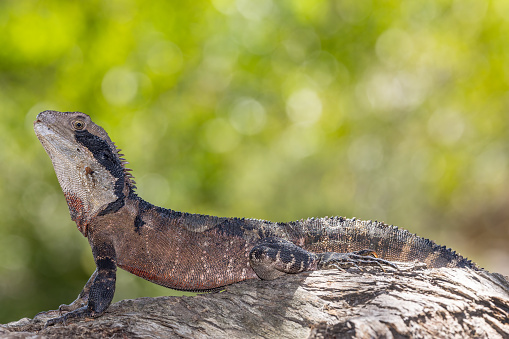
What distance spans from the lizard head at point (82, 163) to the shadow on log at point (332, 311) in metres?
1.47

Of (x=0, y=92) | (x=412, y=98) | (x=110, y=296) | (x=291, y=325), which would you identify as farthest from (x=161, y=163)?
(x=291, y=325)

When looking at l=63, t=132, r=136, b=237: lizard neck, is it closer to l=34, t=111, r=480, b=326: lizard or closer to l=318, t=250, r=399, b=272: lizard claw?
l=34, t=111, r=480, b=326: lizard

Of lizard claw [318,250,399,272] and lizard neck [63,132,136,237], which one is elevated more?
lizard neck [63,132,136,237]

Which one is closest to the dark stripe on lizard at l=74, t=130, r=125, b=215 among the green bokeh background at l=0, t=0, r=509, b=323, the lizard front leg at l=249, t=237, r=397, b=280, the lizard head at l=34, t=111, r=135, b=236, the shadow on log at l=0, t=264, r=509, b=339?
the lizard head at l=34, t=111, r=135, b=236

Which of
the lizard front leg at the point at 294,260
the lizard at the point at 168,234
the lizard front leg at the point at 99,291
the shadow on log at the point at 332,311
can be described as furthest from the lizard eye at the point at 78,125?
the lizard front leg at the point at 294,260

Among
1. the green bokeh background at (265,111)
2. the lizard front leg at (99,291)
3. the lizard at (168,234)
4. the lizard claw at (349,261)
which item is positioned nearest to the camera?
the lizard front leg at (99,291)

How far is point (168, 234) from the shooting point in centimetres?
620

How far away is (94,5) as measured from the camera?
52.7 ft

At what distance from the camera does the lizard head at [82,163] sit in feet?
19.7

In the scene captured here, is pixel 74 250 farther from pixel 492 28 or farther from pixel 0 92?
pixel 492 28

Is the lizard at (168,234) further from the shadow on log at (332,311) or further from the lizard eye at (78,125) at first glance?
the shadow on log at (332,311)

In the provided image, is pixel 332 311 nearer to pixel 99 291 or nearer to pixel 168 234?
pixel 168 234

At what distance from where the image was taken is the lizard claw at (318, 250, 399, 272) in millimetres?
5449

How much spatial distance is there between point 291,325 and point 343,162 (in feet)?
41.5
